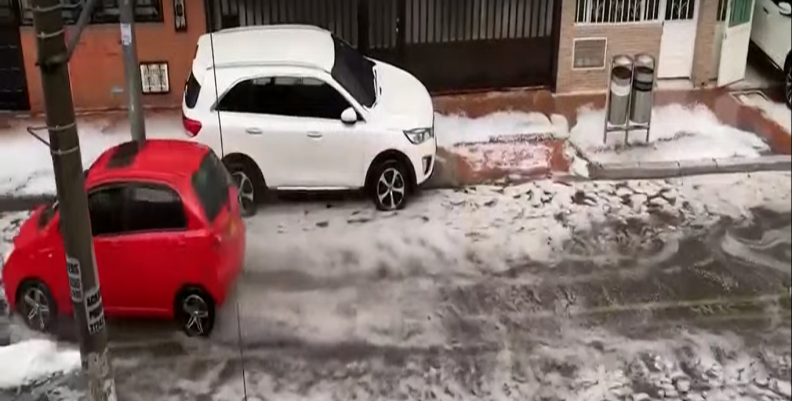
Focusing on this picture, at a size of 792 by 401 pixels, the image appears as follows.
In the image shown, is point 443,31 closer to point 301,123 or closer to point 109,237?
point 301,123

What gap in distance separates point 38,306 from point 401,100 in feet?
4.26

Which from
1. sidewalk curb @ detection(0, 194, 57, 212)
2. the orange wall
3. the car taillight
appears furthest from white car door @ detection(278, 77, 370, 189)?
sidewalk curb @ detection(0, 194, 57, 212)

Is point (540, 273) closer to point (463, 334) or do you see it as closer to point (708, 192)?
point (463, 334)

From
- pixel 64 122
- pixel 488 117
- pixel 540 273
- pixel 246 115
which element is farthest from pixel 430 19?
pixel 64 122

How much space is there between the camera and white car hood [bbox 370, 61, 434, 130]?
3.82 metres

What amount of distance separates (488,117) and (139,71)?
3.87 ft

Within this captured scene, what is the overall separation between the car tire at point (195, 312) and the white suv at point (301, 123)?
0.42 metres

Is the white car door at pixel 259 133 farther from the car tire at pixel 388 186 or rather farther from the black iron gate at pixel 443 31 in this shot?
the black iron gate at pixel 443 31

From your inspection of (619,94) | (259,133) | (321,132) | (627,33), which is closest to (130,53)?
(259,133)

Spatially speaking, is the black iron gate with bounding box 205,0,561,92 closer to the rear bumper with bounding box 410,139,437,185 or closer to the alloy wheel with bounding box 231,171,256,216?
the rear bumper with bounding box 410,139,437,185

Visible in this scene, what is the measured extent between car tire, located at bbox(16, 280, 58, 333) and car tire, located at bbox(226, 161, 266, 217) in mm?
627

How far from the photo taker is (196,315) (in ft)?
10.9

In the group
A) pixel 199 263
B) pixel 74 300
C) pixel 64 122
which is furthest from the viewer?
pixel 199 263

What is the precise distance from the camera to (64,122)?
2742mm
